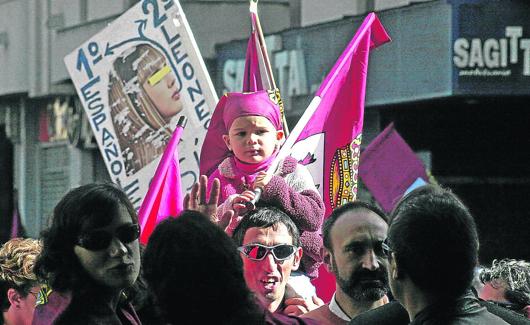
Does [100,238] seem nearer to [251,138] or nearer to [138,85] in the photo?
[251,138]

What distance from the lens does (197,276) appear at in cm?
375

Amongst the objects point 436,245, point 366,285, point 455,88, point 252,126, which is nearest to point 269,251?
point 366,285

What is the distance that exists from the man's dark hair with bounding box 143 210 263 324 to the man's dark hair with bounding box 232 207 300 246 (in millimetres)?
2273

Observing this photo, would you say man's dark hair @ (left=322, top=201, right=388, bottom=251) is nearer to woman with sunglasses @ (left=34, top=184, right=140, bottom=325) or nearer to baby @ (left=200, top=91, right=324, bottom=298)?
baby @ (left=200, top=91, right=324, bottom=298)

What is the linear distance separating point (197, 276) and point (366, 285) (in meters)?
1.86

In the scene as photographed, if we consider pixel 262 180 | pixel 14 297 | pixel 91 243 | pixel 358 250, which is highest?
pixel 262 180

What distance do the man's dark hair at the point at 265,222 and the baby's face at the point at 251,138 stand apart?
2.04 feet

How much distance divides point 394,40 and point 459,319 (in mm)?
14158

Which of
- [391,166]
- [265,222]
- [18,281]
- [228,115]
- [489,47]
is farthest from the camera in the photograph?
[489,47]

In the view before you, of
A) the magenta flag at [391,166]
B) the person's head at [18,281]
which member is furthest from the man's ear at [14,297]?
the magenta flag at [391,166]

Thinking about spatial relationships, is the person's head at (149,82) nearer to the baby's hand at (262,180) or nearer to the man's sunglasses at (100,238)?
the baby's hand at (262,180)

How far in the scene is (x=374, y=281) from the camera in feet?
18.1

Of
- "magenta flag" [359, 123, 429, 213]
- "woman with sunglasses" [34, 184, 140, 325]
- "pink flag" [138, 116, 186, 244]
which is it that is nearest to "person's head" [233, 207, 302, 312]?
"pink flag" [138, 116, 186, 244]

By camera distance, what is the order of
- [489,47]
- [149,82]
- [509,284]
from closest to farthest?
[509,284], [149,82], [489,47]
